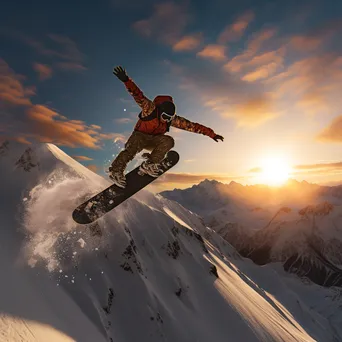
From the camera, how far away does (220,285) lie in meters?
51.9

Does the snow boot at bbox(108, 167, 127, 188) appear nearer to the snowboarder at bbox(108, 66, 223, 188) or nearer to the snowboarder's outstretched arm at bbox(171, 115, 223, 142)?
the snowboarder at bbox(108, 66, 223, 188)

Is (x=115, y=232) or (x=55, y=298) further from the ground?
(x=115, y=232)

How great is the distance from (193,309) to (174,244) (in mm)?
12527

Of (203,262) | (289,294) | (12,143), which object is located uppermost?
(12,143)

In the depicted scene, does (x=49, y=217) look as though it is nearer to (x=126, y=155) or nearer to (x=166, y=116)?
(x=126, y=155)

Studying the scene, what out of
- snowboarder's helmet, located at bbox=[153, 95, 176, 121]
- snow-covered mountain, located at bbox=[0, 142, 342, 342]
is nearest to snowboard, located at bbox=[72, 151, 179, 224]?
snowboarder's helmet, located at bbox=[153, 95, 176, 121]

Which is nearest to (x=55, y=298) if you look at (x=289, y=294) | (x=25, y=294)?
(x=25, y=294)

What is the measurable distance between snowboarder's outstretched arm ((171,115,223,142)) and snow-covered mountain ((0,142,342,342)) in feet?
36.9

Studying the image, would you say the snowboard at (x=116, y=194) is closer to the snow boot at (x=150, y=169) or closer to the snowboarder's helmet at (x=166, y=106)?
the snow boot at (x=150, y=169)

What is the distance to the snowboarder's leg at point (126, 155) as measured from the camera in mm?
9555

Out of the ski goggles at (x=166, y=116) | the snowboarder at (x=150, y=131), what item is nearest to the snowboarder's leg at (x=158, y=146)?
the snowboarder at (x=150, y=131)

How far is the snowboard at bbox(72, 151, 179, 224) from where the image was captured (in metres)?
11.1

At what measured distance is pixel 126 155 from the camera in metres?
9.84

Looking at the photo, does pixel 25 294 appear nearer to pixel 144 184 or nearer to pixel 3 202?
pixel 144 184
